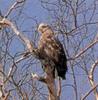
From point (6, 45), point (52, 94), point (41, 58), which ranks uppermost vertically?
point (6, 45)

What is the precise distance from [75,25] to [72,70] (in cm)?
111

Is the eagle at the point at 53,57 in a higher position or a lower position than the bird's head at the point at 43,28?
lower

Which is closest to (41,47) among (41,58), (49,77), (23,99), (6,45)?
(41,58)

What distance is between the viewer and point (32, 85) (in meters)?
9.59

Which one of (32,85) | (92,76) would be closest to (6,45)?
(32,85)

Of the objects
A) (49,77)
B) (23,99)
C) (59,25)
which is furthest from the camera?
(59,25)

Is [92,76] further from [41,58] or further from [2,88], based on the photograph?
[41,58]

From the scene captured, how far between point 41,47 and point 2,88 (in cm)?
156

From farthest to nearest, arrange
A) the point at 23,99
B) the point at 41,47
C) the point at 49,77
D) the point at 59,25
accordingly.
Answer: the point at 59,25
the point at 23,99
the point at 41,47
the point at 49,77

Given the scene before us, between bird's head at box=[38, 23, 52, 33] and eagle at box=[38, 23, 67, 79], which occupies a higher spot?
bird's head at box=[38, 23, 52, 33]

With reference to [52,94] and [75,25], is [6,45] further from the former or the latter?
[52,94]

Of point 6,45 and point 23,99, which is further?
point 6,45

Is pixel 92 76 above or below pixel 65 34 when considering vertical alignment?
below

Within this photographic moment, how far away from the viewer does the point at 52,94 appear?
6629mm
